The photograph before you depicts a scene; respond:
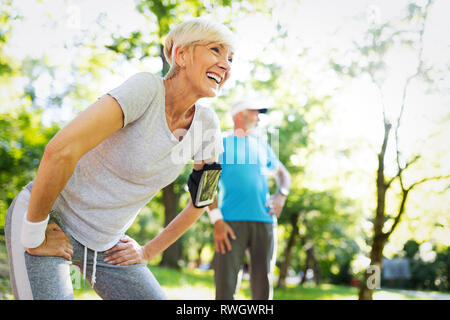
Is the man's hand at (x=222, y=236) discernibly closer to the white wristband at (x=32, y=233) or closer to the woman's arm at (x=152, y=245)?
the woman's arm at (x=152, y=245)

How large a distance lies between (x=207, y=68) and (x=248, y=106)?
2187 mm

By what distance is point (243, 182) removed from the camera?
3641 mm

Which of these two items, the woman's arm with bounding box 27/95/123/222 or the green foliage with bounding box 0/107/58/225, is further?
the green foliage with bounding box 0/107/58/225

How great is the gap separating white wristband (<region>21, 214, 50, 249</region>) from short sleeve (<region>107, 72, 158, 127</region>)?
1.38 ft

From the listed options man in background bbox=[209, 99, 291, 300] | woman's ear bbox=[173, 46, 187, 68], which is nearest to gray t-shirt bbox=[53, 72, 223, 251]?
woman's ear bbox=[173, 46, 187, 68]

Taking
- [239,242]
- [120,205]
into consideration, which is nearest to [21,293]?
[120,205]

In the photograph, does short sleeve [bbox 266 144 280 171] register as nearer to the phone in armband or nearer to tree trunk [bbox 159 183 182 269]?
the phone in armband

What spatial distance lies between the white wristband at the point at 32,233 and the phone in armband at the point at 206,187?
64 cm

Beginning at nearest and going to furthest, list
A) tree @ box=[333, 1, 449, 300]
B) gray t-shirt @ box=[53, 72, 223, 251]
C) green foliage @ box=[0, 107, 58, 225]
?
gray t-shirt @ box=[53, 72, 223, 251]
tree @ box=[333, 1, 449, 300]
green foliage @ box=[0, 107, 58, 225]

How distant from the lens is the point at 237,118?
3832 mm

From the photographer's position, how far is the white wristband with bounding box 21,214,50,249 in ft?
4.18

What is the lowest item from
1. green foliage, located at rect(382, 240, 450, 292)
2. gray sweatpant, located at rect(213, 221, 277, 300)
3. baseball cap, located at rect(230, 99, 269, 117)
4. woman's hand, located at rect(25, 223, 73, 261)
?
green foliage, located at rect(382, 240, 450, 292)

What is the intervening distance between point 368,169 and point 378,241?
17.8 ft
